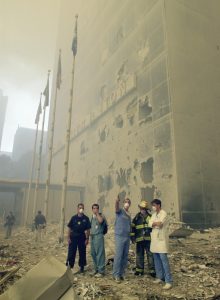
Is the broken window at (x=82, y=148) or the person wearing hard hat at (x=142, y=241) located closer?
the person wearing hard hat at (x=142, y=241)

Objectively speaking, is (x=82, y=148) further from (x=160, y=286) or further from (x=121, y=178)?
(x=160, y=286)

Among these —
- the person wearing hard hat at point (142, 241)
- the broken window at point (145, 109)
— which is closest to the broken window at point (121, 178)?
the broken window at point (145, 109)

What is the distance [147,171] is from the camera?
1456 centimetres

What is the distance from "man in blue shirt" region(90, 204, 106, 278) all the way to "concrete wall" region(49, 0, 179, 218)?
712 cm

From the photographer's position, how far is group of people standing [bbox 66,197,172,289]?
4.54 m

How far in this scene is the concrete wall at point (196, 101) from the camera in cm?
1217

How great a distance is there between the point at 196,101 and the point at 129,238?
1058 cm

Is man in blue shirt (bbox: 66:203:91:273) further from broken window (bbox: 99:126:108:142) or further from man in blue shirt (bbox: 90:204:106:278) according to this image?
broken window (bbox: 99:126:108:142)

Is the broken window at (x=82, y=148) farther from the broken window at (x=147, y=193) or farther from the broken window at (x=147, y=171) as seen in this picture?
the broken window at (x=147, y=193)

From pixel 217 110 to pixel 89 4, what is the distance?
23018mm

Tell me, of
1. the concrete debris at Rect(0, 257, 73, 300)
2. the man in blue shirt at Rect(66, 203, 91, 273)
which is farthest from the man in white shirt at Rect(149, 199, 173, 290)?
the concrete debris at Rect(0, 257, 73, 300)

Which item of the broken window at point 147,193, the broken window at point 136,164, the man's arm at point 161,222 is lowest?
the man's arm at point 161,222

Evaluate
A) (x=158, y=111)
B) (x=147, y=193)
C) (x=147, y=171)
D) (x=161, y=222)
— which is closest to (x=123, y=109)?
(x=158, y=111)

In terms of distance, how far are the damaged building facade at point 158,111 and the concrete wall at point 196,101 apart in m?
0.05
